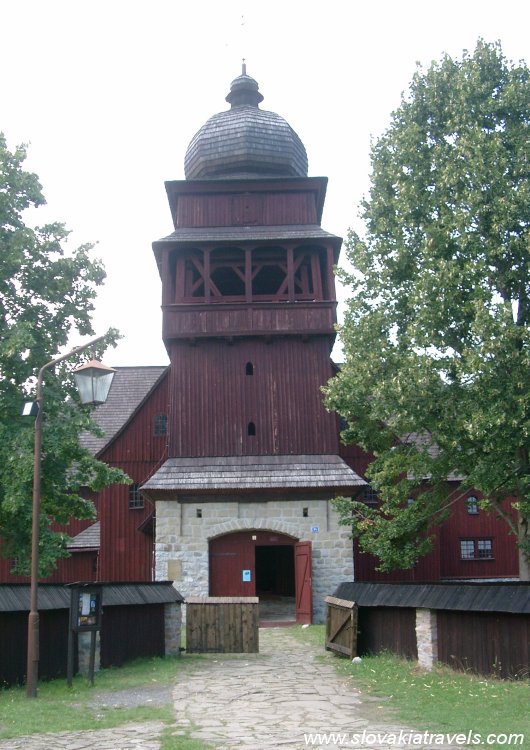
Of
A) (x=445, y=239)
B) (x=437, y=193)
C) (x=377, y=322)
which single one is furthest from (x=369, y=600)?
(x=437, y=193)

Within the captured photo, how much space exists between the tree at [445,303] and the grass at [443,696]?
181 inches

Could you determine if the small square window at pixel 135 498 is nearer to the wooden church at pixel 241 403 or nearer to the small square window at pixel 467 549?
the wooden church at pixel 241 403

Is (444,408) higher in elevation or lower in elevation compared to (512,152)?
lower

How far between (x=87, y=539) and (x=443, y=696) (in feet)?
77.8

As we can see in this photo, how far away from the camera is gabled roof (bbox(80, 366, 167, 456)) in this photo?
36.3m

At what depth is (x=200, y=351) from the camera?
2708 cm

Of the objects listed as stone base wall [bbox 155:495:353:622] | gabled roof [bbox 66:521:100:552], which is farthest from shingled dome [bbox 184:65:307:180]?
gabled roof [bbox 66:521:100:552]

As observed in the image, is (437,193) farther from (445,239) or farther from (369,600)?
(369,600)

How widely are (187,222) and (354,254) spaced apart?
10.1m

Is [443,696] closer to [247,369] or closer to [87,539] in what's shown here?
[247,369]

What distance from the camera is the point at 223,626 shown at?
17656mm

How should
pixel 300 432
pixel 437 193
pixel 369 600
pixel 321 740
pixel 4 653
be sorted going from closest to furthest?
pixel 321 740 < pixel 4 653 < pixel 369 600 < pixel 437 193 < pixel 300 432

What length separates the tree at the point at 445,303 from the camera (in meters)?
17.2

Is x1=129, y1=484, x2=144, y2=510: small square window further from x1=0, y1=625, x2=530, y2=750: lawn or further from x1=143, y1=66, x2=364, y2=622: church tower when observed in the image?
x1=0, y1=625, x2=530, y2=750: lawn
